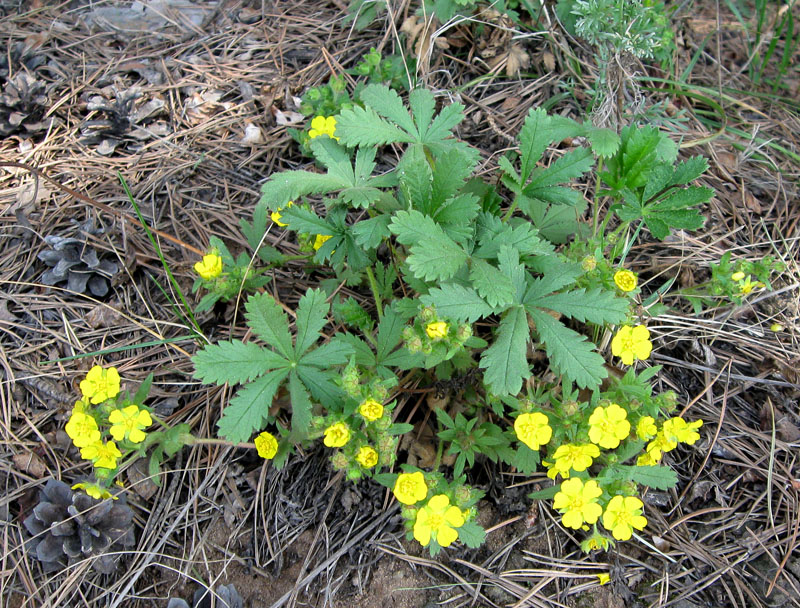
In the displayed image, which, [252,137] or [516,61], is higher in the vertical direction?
[516,61]

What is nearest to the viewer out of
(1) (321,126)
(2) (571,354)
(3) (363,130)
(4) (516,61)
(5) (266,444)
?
(2) (571,354)

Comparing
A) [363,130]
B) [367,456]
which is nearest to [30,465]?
[367,456]

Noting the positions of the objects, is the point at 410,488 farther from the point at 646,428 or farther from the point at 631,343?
the point at 631,343

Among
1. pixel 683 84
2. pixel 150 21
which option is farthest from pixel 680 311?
pixel 150 21

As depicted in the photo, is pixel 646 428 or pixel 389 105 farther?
pixel 389 105

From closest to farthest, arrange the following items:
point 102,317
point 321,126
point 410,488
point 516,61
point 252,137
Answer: point 410,488 → point 102,317 → point 321,126 → point 252,137 → point 516,61

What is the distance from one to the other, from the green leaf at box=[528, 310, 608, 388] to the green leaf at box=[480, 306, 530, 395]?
84 millimetres

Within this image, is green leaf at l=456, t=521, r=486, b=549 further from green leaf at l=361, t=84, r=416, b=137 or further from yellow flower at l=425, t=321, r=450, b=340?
green leaf at l=361, t=84, r=416, b=137

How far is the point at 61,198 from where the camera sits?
299 cm

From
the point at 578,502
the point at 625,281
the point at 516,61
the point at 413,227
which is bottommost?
the point at 578,502

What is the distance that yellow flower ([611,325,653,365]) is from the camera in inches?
83.0

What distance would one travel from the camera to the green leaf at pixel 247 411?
2.02 m

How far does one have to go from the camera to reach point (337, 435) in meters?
1.97

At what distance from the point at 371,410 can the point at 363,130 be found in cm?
117
